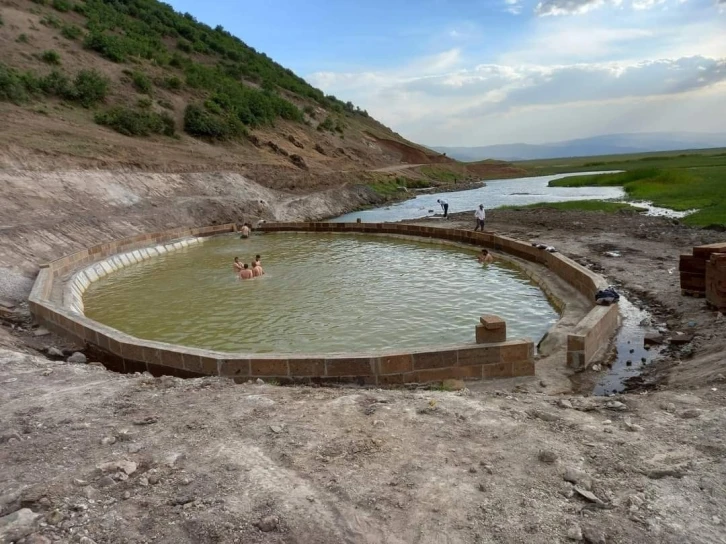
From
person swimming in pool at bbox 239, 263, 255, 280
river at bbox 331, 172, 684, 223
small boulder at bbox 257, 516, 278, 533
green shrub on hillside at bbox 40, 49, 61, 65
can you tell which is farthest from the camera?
green shrub on hillside at bbox 40, 49, 61, 65

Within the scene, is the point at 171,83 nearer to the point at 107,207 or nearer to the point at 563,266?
the point at 107,207

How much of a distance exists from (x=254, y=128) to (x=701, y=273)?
137 ft

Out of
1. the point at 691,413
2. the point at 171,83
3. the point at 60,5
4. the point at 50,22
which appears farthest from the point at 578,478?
the point at 60,5

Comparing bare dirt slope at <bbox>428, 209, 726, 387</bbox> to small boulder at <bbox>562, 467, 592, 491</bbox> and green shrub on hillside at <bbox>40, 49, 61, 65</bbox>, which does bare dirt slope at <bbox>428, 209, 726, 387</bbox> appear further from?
green shrub on hillside at <bbox>40, 49, 61, 65</bbox>

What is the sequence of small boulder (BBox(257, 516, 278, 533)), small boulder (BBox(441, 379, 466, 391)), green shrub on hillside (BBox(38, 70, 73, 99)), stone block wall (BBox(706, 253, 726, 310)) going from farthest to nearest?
green shrub on hillside (BBox(38, 70, 73, 99)) → stone block wall (BBox(706, 253, 726, 310)) → small boulder (BBox(441, 379, 466, 391)) → small boulder (BBox(257, 516, 278, 533))

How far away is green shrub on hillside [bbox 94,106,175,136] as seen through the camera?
106 ft

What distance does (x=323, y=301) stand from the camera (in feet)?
41.0

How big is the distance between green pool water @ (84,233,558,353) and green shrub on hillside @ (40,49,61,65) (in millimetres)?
24766

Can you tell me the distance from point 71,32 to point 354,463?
157 ft

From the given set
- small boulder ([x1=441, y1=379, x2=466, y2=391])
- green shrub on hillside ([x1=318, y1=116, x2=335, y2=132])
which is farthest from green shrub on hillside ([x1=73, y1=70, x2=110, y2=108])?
small boulder ([x1=441, y1=379, x2=466, y2=391])

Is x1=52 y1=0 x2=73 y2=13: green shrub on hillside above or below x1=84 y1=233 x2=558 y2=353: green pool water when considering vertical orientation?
above

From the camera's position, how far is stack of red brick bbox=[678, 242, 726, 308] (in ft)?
29.8

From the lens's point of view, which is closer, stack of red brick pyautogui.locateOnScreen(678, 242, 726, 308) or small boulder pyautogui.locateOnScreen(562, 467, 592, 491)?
small boulder pyautogui.locateOnScreen(562, 467, 592, 491)

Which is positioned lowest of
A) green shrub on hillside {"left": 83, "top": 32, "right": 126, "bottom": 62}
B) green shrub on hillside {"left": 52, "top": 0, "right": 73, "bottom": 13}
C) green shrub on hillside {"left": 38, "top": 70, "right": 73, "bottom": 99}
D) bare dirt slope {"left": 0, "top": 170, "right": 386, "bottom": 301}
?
bare dirt slope {"left": 0, "top": 170, "right": 386, "bottom": 301}
